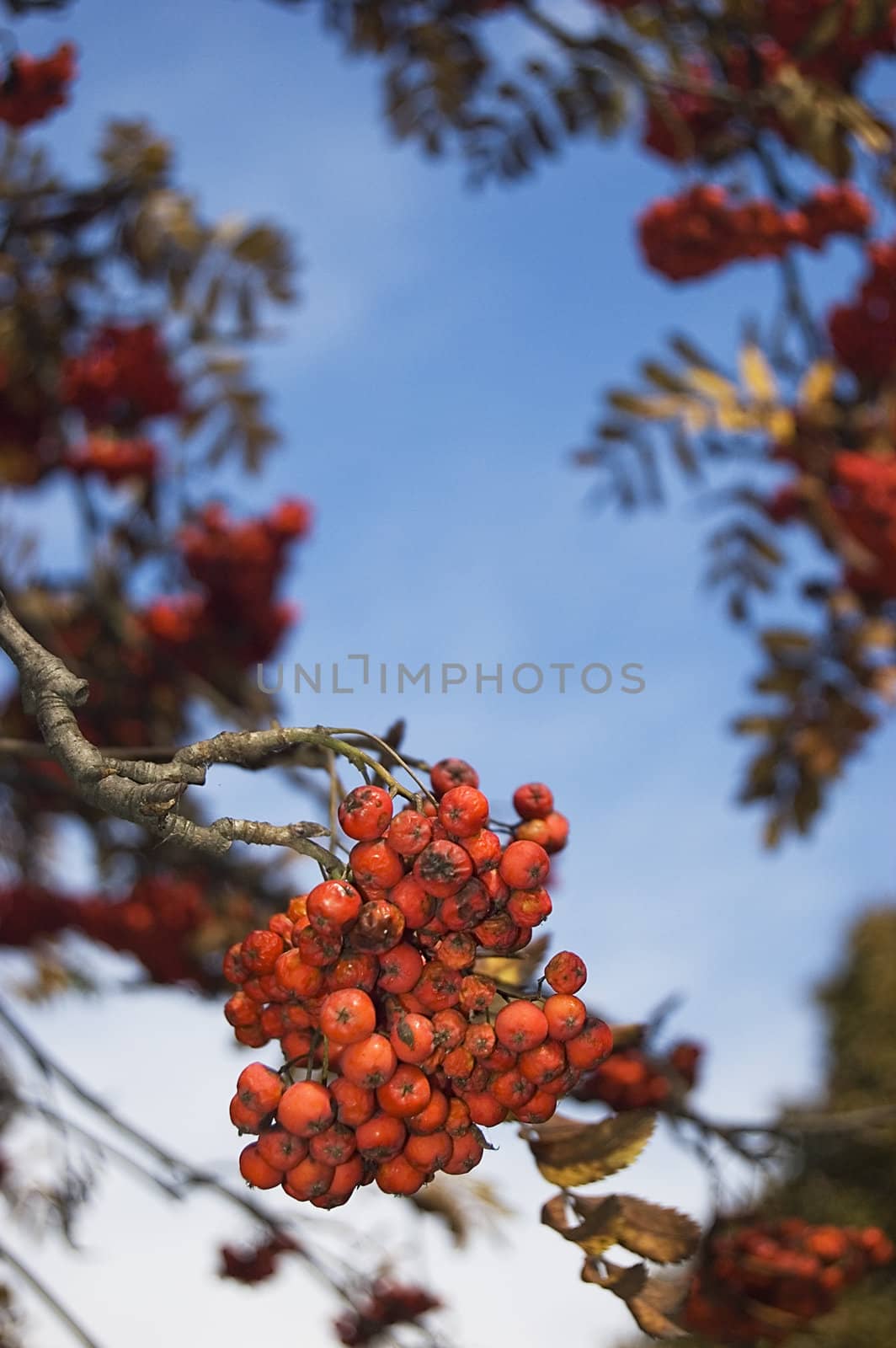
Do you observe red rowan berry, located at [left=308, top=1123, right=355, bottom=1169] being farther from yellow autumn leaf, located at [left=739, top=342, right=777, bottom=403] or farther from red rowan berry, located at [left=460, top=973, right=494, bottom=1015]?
yellow autumn leaf, located at [left=739, top=342, right=777, bottom=403]

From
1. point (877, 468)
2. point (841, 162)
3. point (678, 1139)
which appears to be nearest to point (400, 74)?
point (841, 162)

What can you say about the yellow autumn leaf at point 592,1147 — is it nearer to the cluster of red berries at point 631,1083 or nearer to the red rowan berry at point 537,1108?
the red rowan berry at point 537,1108

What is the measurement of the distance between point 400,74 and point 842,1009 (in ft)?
19.5

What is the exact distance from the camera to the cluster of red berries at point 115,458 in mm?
3250

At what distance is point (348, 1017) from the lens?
0.81 meters

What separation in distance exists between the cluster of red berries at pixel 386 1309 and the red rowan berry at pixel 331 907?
1.39 m

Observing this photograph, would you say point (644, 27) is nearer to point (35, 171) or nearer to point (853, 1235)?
point (35, 171)

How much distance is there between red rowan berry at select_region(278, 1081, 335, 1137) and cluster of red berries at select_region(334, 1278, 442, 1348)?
1.28 metres

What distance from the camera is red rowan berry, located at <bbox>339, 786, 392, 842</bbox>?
2.67 feet

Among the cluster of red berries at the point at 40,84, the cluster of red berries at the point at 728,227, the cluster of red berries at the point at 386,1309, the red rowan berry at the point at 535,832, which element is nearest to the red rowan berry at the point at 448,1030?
the red rowan berry at the point at 535,832

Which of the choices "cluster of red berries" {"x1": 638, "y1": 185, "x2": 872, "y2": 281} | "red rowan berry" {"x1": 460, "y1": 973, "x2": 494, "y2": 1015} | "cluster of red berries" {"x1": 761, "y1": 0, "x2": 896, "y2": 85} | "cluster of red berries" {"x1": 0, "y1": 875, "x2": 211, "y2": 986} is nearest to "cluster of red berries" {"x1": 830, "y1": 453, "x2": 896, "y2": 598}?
"cluster of red berries" {"x1": 638, "y1": 185, "x2": 872, "y2": 281}

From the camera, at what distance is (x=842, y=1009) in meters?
7.26

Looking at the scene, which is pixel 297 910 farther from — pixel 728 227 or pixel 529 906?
pixel 728 227

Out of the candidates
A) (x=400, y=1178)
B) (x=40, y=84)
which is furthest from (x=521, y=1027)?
(x=40, y=84)
